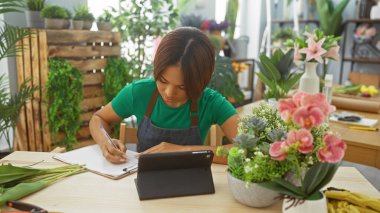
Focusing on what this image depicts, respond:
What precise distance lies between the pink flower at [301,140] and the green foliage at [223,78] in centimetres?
227

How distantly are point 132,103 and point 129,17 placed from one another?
1818 millimetres

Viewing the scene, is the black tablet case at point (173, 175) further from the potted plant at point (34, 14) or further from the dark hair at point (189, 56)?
the potted plant at point (34, 14)

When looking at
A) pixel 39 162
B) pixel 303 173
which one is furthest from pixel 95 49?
pixel 303 173

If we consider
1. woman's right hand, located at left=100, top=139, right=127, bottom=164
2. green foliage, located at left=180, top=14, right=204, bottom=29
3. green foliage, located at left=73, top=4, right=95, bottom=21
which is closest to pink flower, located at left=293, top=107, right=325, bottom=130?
woman's right hand, located at left=100, top=139, right=127, bottom=164

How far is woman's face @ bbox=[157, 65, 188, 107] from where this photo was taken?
1.30 meters

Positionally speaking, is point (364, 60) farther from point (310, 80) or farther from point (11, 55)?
point (11, 55)

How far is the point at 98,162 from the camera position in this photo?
1313 mm

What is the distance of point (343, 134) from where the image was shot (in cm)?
208

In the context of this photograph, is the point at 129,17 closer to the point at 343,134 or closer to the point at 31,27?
the point at 31,27

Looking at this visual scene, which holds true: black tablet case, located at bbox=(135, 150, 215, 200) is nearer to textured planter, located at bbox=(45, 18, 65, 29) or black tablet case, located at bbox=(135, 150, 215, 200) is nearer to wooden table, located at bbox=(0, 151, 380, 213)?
wooden table, located at bbox=(0, 151, 380, 213)

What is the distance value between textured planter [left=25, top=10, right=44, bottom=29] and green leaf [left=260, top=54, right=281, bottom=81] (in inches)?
63.0

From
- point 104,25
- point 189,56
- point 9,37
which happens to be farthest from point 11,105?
point 189,56

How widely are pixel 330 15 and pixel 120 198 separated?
4985 millimetres

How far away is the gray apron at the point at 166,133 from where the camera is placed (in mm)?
1601
